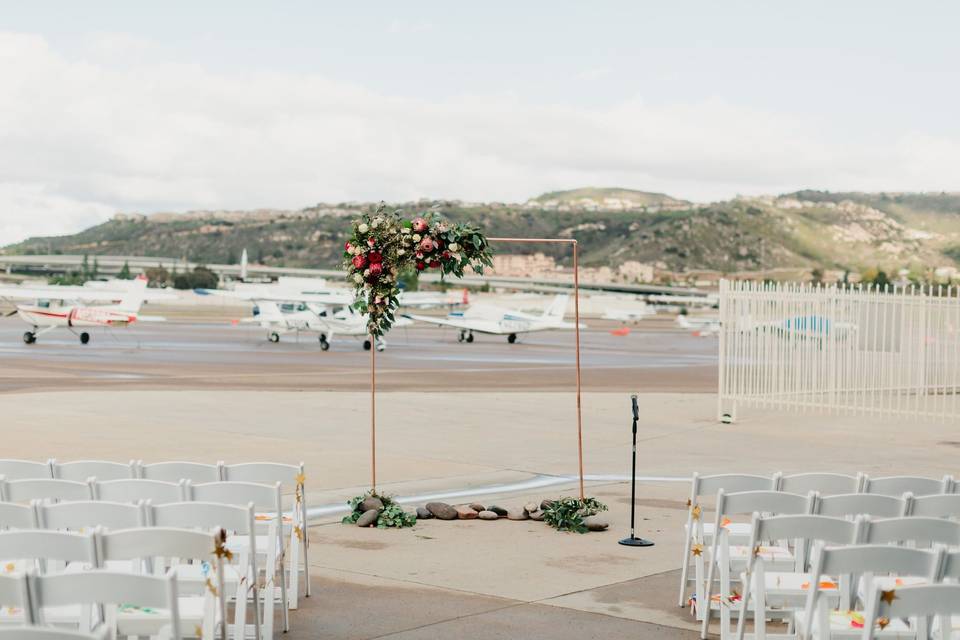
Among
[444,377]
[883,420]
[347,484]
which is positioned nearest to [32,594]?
[347,484]

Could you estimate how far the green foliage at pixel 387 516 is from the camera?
10836mm

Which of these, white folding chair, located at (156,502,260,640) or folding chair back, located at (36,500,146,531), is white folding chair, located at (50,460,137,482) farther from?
white folding chair, located at (156,502,260,640)

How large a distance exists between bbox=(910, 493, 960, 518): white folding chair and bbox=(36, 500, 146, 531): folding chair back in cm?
444

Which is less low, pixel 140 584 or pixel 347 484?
pixel 140 584

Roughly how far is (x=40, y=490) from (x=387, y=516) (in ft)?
13.4

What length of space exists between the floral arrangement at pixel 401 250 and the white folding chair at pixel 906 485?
14.0 feet

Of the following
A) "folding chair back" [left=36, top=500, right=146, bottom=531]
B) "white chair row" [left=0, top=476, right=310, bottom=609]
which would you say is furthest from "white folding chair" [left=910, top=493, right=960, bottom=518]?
"folding chair back" [left=36, top=500, right=146, bottom=531]

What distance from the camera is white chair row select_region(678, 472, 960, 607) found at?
314 inches

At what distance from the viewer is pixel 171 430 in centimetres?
1858

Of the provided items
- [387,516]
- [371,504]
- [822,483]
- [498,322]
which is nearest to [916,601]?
[822,483]

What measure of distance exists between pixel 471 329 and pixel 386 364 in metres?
19.9

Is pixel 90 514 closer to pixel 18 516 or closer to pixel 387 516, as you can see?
pixel 18 516

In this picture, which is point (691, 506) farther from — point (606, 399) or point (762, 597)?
point (606, 399)

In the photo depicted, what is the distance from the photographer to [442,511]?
11.3 meters
